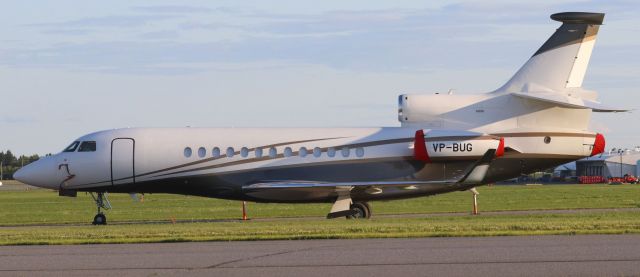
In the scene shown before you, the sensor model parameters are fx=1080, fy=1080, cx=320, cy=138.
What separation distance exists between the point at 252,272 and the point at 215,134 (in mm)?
17449

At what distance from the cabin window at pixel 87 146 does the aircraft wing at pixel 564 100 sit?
41.4ft

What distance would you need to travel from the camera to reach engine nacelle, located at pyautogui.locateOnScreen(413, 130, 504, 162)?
101ft

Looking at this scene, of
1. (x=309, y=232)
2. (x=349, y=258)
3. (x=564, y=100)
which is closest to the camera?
(x=349, y=258)

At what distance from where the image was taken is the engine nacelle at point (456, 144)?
30.9 meters

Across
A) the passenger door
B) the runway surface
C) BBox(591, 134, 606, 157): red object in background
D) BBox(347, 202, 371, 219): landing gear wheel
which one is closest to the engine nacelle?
BBox(347, 202, 371, 219): landing gear wheel

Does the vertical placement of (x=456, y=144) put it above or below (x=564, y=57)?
below

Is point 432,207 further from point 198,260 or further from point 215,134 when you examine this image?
point 198,260

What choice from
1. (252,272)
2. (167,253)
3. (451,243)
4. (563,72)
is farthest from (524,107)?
(252,272)

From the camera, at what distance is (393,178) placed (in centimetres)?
3162

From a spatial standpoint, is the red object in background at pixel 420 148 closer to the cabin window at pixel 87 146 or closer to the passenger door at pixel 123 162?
the passenger door at pixel 123 162

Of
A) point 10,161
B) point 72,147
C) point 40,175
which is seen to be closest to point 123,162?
point 72,147

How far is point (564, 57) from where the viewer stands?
102 feet

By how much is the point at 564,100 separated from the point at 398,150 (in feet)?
16.2

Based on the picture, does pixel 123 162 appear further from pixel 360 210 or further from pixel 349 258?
pixel 349 258
